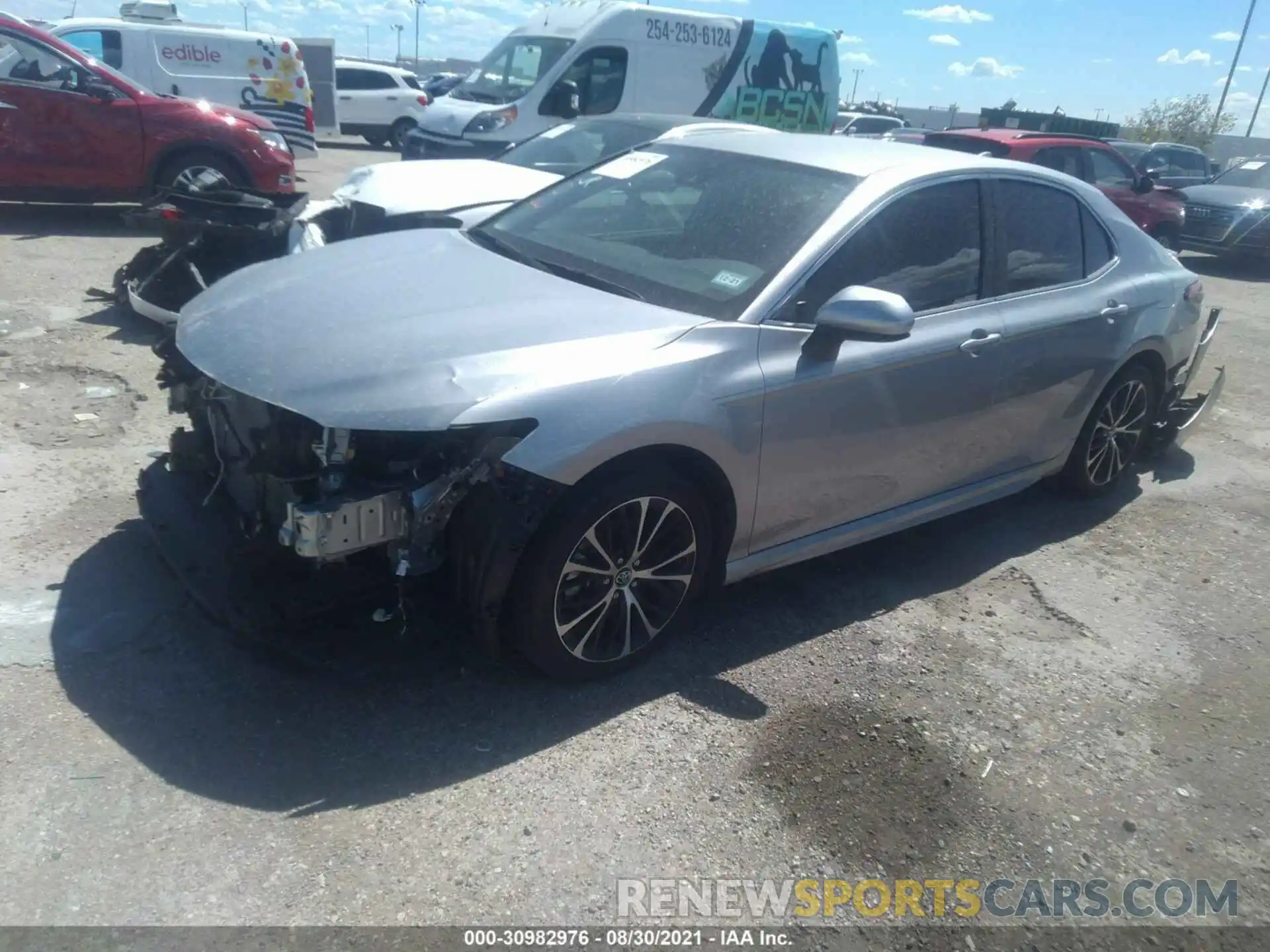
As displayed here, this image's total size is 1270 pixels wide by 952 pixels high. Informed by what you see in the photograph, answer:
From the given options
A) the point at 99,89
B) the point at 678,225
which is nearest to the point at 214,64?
the point at 99,89

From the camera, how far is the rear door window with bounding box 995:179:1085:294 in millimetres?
4254

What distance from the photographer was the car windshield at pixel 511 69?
40.5 ft

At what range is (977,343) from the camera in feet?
13.0

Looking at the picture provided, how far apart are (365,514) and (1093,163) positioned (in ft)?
41.3

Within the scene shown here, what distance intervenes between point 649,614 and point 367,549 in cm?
98

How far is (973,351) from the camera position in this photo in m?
3.96

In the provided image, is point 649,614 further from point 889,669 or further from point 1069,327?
point 1069,327

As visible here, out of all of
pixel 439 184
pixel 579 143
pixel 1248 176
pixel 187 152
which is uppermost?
pixel 1248 176

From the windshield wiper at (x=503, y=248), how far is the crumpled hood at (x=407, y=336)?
0.09 m

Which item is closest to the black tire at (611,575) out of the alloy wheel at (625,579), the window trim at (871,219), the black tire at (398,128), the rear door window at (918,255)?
the alloy wheel at (625,579)

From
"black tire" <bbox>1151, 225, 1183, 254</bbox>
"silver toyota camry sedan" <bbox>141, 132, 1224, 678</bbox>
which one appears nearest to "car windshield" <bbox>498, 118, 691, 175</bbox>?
"silver toyota camry sedan" <bbox>141, 132, 1224, 678</bbox>

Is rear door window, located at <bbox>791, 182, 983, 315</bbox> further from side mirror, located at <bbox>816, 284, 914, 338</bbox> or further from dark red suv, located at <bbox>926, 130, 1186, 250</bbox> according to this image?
dark red suv, located at <bbox>926, 130, 1186, 250</bbox>

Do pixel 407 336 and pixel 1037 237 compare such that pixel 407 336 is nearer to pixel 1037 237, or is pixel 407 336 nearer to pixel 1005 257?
pixel 1005 257

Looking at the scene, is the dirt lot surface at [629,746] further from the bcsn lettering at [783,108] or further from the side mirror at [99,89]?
the bcsn lettering at [783,108]
